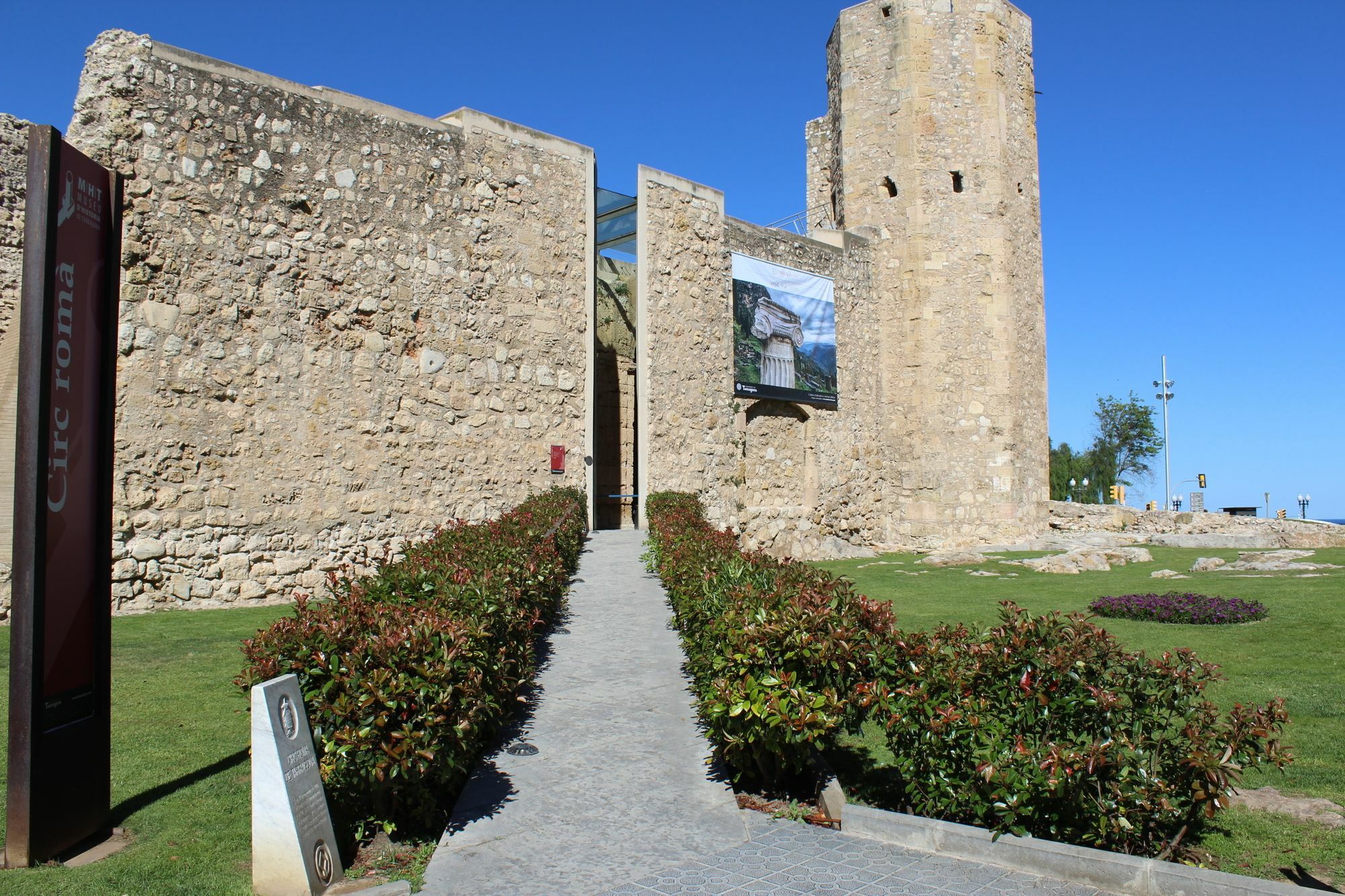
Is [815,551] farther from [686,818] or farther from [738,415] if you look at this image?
[686,818]

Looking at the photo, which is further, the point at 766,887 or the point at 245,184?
the point at 245,184

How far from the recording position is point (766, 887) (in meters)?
3.89

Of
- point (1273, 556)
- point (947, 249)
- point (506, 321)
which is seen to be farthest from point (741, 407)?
point (1273, 556)

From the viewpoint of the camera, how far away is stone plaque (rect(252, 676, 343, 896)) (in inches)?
150

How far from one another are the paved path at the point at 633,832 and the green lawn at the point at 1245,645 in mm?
960

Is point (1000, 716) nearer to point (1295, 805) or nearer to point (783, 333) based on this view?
point (1295, 805)

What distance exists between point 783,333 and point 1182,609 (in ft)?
38.5

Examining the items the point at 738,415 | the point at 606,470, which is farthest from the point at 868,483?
the point at 606,470

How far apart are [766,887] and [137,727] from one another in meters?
4.50

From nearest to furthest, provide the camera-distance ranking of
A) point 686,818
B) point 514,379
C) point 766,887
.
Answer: point 766,887 → point 686,818 → point 514,379

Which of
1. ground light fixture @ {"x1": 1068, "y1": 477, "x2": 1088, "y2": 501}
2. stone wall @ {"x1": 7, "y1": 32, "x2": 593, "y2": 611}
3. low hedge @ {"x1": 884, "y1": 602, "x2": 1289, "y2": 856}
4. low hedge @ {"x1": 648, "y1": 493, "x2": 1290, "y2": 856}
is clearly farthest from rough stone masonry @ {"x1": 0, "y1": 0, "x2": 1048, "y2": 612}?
ground light fixture @ {"x1": 1068, "y1": 477, "x2": 1088, "y2": 501}

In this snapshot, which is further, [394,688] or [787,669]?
[787,669]

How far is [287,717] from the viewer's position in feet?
13.0

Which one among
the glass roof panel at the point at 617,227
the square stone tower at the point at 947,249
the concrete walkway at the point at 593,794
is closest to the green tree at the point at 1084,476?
the square stone tower at the point at 947,249
